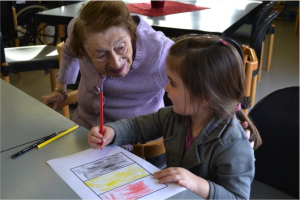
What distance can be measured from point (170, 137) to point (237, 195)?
10.1 inches

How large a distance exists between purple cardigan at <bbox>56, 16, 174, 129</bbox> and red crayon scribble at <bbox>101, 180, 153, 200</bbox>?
0.61 metres

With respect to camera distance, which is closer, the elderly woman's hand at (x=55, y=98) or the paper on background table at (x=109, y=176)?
the paper on background table at (x=109, y=176)

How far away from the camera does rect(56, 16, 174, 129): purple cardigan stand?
135cm

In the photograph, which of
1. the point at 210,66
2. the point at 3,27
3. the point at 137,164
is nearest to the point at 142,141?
the point at 137,164

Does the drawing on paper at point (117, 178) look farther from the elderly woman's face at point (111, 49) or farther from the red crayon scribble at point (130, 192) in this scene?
the elderly woman's face at point (111, 49)

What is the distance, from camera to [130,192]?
799mm

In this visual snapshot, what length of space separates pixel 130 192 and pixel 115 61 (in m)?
0.54

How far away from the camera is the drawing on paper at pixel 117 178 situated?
0.80 metres

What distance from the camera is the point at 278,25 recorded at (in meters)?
6.18

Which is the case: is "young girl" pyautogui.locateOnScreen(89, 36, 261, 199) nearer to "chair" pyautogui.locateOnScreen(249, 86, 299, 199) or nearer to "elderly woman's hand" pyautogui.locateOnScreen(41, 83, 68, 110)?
"chair" pyautogui.locateOnScreen(249, 86, 299, 199)

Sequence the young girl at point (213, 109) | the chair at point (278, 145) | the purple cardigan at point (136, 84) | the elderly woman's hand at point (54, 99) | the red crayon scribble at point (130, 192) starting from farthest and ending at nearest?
1. the elderly woman's hand at point (54, 99)
2. the purple cardigan at point (136, 84)
3. the chair at point (278, 145)
4. the young girl at point (213, 109)
5. the red crayon scribble at point (130, 192)

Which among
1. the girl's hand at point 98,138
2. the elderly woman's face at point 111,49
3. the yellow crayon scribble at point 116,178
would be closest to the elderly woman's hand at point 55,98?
the elderly woman's face at point 111,49

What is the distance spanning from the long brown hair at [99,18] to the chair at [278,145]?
53cm

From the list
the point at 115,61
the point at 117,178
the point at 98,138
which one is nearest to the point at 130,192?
the point at 117,178
